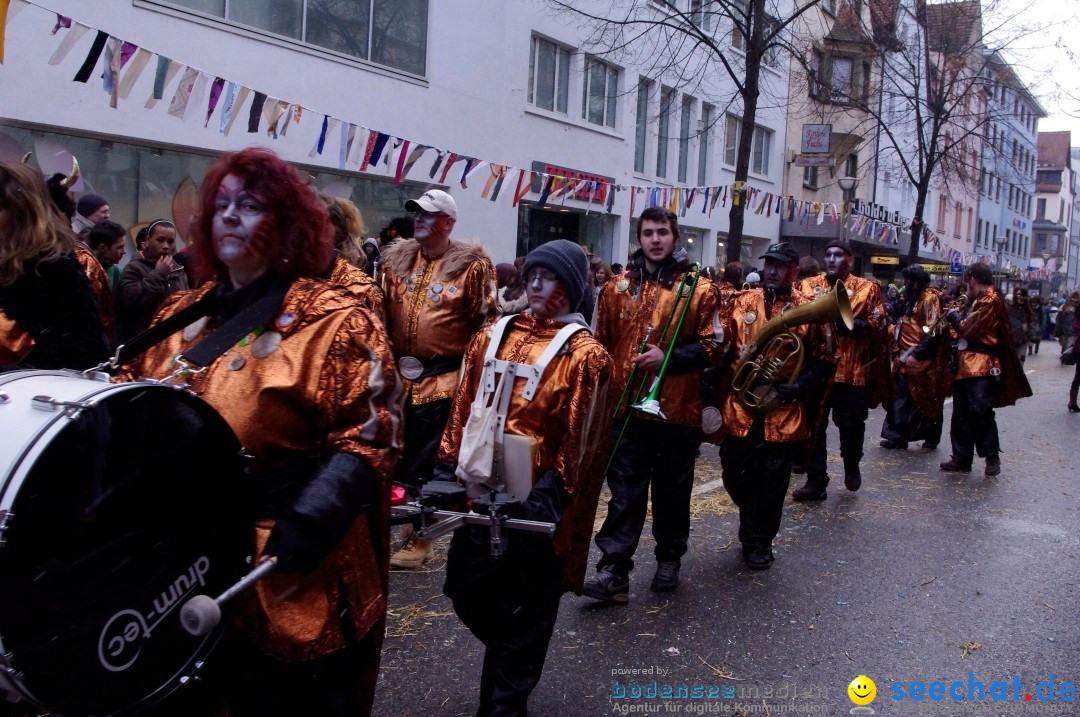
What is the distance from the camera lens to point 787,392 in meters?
5.45

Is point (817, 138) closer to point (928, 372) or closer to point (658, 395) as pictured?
point (928, 372)

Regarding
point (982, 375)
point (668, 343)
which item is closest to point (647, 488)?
point (668, 343)

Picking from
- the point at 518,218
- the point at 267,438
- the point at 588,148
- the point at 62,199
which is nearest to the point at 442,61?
the point at 518,218

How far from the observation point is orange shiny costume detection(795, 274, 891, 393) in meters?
7.41

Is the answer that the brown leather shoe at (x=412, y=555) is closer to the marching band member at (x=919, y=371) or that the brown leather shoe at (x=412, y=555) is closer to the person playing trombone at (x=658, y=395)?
the person playing trombone at (x=658, y=395)

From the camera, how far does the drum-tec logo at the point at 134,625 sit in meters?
1.83

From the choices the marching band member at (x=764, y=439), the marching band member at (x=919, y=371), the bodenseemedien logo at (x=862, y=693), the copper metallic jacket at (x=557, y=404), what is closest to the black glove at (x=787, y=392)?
the marching band member at (x=764, y=439)

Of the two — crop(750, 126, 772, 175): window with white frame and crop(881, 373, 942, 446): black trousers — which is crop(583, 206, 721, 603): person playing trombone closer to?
crop(881, 373, 942, 446): black trousers

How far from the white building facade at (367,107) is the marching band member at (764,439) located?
2.88 metres

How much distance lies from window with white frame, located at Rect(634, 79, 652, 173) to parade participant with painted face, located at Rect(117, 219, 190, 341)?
566 inches

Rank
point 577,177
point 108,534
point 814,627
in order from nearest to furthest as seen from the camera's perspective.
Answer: point 108,534 < point 814,627 < point 577,177

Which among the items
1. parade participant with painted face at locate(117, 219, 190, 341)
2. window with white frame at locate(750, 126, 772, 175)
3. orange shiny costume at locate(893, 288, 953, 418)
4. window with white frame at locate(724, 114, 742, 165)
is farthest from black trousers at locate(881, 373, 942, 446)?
window with white frame at locate(750, 126, 772, 175)

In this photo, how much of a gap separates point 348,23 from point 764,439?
996cm

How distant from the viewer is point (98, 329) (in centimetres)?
322
